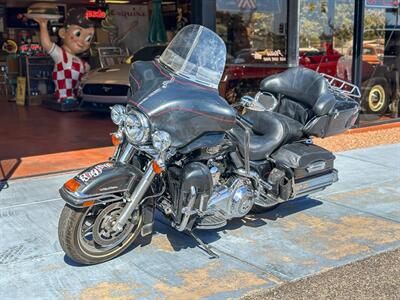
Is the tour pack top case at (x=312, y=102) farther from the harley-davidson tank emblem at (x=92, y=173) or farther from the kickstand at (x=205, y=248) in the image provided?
the harley-davidson tank emblem at (x=92, y=173)

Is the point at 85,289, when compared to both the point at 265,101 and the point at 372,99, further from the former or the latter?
the point at 372,99

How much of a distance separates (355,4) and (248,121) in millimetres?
5198

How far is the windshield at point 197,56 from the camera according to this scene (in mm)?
4102

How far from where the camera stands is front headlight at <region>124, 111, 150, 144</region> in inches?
149

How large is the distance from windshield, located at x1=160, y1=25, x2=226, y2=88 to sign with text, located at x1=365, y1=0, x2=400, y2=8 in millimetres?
5884

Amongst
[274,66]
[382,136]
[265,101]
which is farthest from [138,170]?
[382,136]

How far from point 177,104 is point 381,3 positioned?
690 cm

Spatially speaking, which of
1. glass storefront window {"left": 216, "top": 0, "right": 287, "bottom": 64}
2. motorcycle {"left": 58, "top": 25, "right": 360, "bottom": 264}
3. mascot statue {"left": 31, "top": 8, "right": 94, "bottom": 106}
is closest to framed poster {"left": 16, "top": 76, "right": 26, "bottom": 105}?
mascot statue {"left": 31, "top": 8, "right": 94, "bottom": 106}

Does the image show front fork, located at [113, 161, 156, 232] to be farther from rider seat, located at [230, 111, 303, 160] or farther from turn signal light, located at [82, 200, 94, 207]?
rider seat, located at [230, 111, 303, 160]

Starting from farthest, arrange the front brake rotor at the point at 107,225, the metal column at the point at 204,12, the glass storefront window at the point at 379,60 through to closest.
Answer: the glass storefront window at the point at 379,60 → the metal column at the point at 204,12 → the front brake rotor at the point at 107,225

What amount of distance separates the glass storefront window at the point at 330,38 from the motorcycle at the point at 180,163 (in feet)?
14.3

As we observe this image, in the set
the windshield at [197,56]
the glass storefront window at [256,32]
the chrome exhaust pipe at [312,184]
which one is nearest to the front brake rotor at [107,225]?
the windshield at [197,56]

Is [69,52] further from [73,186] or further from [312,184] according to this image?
[73,186]

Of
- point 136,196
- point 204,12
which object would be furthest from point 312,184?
point 204,12
